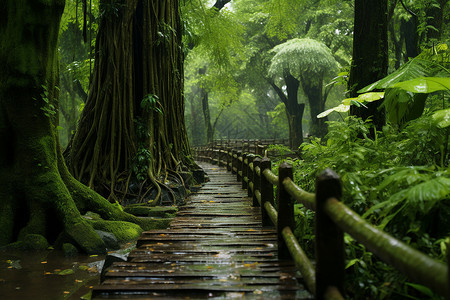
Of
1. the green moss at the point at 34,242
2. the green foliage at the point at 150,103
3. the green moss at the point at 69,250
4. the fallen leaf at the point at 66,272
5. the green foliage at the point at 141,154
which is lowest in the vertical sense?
the fallen leaf at the point at 66,272

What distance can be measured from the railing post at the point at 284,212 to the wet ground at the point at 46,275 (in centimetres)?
194

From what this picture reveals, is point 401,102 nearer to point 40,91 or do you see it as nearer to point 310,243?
point 310,243

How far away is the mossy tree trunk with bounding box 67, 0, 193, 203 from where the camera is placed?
29.9ft

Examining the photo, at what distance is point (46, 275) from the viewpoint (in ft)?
14.8

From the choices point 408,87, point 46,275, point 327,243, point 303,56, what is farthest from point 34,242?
point 303,56

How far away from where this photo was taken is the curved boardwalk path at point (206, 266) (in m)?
3.16

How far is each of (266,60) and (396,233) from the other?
91.7 ft

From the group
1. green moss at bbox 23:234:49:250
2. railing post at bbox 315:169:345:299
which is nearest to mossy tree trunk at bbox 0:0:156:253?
green moss at bbox 23:234:49:250

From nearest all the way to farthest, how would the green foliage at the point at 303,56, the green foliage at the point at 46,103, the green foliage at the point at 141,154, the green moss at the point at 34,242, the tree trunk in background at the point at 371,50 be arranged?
the green moss at the point at 34,242
the green foliage at the point at 46,103
the tree trunk in background at the point at 371,50
the green foliage at the point at 141,154
the green foliage at the point at 303,56

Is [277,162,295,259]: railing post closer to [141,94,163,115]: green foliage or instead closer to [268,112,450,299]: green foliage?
[268,112,450,299]: green foliage

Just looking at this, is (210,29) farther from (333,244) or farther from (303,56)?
(333,244)

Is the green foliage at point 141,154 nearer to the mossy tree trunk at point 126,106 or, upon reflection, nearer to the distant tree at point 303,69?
the mossy tree trunk at point 126,106

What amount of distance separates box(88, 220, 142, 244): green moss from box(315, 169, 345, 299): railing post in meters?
4.01

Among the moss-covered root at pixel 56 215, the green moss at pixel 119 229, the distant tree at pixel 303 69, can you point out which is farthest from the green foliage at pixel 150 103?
the distant tree at pixel 303 69
